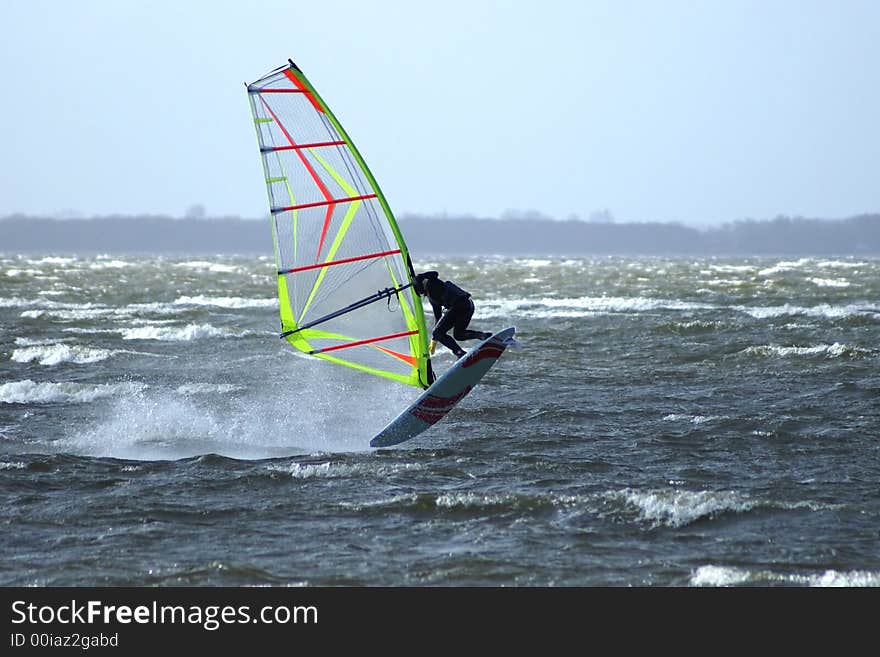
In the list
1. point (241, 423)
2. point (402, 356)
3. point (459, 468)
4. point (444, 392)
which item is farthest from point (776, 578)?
point (241, 423)

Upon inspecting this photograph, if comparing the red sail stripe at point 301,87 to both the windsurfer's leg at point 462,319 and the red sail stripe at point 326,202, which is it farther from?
the windsurfer's leg at point 462,319

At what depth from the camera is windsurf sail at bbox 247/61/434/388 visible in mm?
11844

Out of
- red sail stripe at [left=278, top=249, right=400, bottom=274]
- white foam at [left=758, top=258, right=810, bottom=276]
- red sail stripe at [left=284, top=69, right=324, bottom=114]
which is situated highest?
red sail stripe at [left=284, top=69, right=324, bottom=114]

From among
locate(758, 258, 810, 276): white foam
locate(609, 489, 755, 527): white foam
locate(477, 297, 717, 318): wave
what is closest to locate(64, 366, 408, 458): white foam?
locate(609, 489, 755, 527): white foam

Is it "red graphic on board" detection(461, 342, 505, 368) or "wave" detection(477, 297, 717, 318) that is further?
"wave" detection(477, 297, 717, 318)

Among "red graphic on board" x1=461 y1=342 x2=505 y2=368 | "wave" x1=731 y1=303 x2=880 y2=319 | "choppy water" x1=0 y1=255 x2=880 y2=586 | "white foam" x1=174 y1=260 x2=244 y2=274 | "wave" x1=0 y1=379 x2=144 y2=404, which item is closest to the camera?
"choppy water" x1=0 y1=255 x2=880 y2=586

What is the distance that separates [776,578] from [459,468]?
4.11m

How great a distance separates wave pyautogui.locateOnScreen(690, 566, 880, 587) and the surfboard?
4.27 m

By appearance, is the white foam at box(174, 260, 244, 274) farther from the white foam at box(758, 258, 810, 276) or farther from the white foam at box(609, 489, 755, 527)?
the white foam at box(609, 489, 755, 527)

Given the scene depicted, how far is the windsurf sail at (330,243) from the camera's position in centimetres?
1184

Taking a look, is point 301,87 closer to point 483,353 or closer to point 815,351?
point 483,353

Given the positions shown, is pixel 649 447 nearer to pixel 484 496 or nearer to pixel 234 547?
pixel 484 496

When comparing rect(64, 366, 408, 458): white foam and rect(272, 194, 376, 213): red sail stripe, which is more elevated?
rect(272, 194, 376, 213): red sail stripe

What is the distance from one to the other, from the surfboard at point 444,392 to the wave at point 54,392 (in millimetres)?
5584
